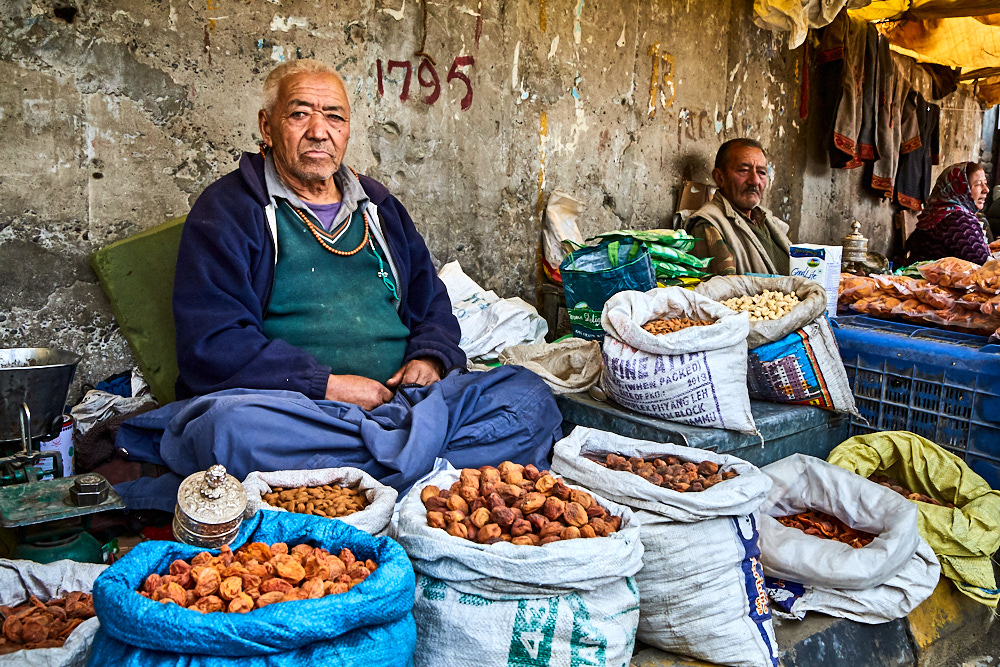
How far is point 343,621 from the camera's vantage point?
4.03ft

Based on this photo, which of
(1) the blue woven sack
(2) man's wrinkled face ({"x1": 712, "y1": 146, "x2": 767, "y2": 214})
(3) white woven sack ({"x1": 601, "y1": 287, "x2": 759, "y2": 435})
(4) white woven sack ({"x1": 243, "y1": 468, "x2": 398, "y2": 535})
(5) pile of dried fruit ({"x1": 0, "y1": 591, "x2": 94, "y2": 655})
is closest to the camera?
(1) the blue woven sack

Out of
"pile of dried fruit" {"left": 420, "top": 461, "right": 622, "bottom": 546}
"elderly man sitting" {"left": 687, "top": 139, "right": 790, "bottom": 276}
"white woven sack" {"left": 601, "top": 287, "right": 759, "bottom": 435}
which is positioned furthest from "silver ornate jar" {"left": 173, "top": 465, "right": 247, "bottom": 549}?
"elderly man sitting" {"left": 687, "top": 139, "right": 790, "bottom": 276}

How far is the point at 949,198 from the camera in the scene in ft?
19.9

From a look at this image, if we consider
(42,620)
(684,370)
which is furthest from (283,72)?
(42,620)

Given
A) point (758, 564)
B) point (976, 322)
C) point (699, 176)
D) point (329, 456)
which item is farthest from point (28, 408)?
point (699, 176)

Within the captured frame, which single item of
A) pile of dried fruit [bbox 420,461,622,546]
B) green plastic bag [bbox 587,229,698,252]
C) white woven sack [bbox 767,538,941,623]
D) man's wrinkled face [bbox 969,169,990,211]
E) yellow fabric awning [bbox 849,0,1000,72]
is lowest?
white woven sack [bbox 767,538,941,623]

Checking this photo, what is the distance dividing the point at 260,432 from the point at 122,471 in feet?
2.17

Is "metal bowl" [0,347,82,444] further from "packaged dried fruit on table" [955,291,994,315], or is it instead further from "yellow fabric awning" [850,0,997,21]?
"yellow fabric awning" [850,0,997,21]

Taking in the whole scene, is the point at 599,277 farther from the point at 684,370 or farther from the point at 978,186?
the point at 978,186

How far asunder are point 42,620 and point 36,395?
36.2 inches

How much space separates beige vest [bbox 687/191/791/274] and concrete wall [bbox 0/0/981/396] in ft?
1.81

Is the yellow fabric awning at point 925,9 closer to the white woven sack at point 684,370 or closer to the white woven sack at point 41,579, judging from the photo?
the white woven sack at point 684,370

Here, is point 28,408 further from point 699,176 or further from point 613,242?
point 699,176

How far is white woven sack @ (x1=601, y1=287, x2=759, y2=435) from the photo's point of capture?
7.95 ft
